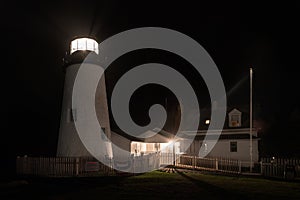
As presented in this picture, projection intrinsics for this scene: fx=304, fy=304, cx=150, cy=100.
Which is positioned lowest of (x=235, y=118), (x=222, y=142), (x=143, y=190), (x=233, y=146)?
(x=143, y=190)

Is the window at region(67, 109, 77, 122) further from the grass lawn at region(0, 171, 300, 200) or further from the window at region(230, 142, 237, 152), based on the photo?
the window at region(230, 142, 237, 152)

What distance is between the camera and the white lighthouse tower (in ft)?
73.0

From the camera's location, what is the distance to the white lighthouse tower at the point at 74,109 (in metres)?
22.2

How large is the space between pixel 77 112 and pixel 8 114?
15367 mm

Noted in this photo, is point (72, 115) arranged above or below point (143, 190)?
above

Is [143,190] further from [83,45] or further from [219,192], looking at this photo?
[83,45]

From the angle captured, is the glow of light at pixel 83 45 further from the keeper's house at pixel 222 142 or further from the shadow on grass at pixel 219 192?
the shadow on grass at pixel 219 192

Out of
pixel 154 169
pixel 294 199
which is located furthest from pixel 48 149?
pixel 294 199

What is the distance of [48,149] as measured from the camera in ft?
105

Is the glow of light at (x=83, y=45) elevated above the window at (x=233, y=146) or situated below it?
above

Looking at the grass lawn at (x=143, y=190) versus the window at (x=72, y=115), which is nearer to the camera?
the grass lawn at (x=143, y=190)

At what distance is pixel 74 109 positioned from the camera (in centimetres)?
2294

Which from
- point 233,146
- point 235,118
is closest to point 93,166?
point 233,146

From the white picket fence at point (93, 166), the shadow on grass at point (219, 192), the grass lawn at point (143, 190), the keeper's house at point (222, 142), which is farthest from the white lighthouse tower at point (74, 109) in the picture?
the shadow on grass at point (219, 192)
